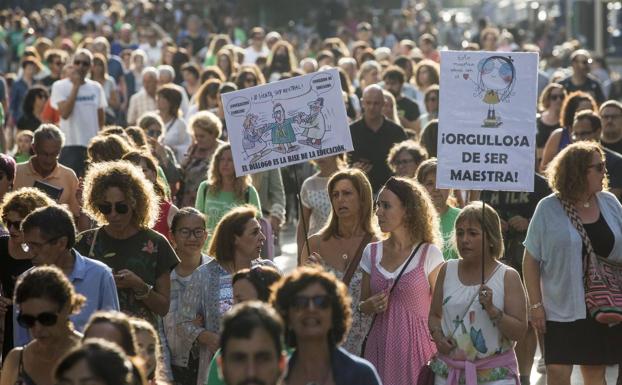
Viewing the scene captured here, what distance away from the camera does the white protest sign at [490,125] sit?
9633 mm

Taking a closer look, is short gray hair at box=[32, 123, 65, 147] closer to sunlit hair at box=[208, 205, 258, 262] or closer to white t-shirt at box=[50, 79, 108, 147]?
sunlit hair at box=[208, 205, 258, 262]

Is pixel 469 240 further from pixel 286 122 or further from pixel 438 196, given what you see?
pixel 286 122

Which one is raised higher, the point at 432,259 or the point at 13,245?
the point at 13,245

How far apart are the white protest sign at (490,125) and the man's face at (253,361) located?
3.91 m

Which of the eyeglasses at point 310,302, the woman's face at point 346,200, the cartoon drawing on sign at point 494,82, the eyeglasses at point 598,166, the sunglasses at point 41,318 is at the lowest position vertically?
the sunglasses at point 41,318

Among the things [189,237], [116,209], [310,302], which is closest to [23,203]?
[116,209]

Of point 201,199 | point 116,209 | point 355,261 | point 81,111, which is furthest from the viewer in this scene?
point 81,111

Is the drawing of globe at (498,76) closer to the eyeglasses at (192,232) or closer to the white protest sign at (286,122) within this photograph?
the white protest sign at (286,122)

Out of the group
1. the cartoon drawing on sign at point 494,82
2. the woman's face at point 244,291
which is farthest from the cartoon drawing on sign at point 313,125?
the woman's face at point 244,291

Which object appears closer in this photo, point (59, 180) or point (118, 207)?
point (118, 207)

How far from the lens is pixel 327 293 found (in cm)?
660

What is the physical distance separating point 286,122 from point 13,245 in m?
2.30

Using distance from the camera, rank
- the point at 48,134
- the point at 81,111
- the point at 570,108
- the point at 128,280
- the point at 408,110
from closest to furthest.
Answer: the point at 128,280, the point at 48,134, the point at 570,108, the point at 81,111, the point at 408,110

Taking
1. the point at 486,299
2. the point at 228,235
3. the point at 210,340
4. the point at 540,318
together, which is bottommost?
the point at 540,318
